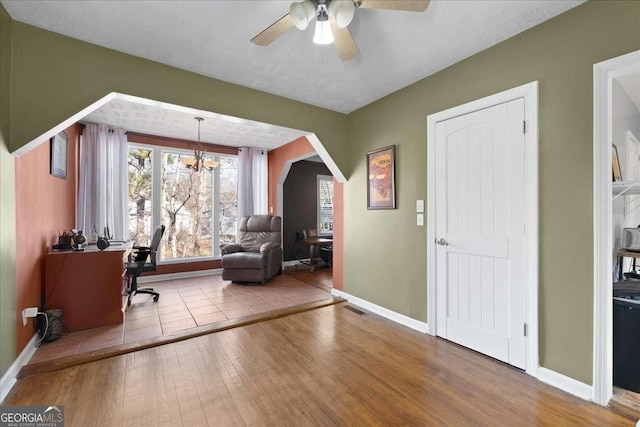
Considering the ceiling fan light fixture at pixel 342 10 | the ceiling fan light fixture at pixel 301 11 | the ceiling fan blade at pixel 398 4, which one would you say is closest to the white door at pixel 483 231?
the ceiling fan blade at pixel 398 4

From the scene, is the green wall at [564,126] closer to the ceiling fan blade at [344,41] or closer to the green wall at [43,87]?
the ceiling fan blade at [344,41]

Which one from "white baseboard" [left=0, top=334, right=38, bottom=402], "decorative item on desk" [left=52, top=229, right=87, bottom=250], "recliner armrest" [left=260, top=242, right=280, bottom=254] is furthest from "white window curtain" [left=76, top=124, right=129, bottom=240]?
"recliner armrest" [left=260, top=242, right=280, bottom=254]

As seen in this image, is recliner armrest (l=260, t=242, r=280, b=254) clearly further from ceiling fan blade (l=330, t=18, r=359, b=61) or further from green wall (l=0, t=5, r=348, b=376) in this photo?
ceiling fan blade (l=330, t=18, r=359, b=61)

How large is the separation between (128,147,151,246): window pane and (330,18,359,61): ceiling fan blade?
14.3ft

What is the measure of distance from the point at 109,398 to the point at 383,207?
2.81 m

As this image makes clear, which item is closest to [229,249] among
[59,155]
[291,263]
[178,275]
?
[178,275]

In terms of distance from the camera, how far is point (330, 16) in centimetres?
159

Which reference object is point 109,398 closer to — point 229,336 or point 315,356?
point 229,336

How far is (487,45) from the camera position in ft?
7.23

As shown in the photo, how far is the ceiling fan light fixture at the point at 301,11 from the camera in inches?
56.9

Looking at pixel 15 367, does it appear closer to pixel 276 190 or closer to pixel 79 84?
pixel 79 84

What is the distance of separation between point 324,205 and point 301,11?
552cm

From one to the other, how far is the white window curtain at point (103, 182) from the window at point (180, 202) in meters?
0.39

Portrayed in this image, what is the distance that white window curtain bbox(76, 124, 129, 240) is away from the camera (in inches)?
157
